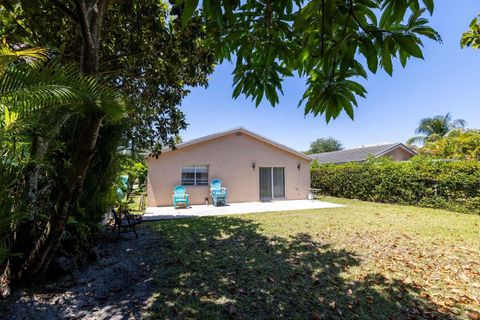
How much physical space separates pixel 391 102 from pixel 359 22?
1724cm

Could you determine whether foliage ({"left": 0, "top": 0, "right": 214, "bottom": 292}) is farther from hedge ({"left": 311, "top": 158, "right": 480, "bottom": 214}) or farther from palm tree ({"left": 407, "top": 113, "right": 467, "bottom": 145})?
palm tree ({"left": 407, "top": 113, "right": 467, "bottom": 145})

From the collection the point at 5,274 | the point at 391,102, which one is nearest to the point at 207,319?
the point at 5,274

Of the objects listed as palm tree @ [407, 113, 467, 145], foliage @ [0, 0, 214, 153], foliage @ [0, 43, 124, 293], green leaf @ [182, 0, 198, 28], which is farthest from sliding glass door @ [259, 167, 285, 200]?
palm tree @ [407, 113, 467, 145]

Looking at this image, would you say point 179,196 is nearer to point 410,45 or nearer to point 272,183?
point 272,183

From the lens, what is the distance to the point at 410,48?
133cm

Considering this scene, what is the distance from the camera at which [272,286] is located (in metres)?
4.04

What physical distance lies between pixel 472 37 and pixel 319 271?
4.63 metres

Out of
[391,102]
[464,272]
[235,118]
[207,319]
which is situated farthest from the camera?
[235,118]

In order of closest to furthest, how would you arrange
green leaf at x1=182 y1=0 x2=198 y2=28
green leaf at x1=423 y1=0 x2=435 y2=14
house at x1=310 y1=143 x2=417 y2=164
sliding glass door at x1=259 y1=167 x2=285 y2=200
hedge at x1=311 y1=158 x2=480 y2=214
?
green leaf at x1=182 y1=0 x2=198 y2=28 → green leaf at x1=423 y1=0 x2=435 y2=14 → hedge at x1=311 y1=158 x2=480 y2=214 → sliding glass door at x1=259 y1=167 x2=285 y2=200 → house at x1=310 y1=143 x2=417 y2=164

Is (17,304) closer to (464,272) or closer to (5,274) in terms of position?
(5,274)

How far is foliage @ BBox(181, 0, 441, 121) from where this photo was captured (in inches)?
53.5

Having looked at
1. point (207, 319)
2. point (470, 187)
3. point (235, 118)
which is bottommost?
point (207, 319)

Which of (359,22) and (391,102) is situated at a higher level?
(391,102)

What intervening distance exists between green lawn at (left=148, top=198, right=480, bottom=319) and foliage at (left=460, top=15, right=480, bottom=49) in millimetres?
3935
